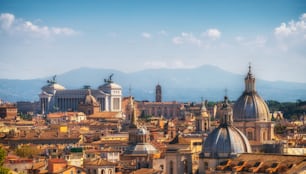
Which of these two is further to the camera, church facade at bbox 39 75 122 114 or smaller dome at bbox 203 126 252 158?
church facade at bbox 39 75 122 114

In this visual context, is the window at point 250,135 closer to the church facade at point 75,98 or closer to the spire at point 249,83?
the spire at point 249,83

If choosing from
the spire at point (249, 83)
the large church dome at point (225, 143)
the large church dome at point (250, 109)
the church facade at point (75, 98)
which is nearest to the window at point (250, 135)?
the large church dome at point (250, 109)

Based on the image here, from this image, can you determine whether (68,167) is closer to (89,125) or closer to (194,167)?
(194,167)

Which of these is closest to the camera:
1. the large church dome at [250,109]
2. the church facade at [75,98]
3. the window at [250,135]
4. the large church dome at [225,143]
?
the large church dome at [225,143]

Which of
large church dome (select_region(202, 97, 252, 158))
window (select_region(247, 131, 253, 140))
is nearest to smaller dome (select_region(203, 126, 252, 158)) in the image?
large church dome (select_region(202, 97, 252, 158))

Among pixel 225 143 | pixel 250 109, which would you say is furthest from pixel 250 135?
pixel 225 143

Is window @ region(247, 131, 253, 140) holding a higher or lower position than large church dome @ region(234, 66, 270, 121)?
lower

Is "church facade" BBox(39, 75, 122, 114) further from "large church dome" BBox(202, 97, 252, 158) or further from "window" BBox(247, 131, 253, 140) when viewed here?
"large church dome" BBox(202, 97, 252, 158)

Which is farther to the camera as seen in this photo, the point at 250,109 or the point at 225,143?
the point at 250,109

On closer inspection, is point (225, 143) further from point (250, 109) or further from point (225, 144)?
point (250, 109)

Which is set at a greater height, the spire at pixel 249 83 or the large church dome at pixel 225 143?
the spire at pixel 249 83

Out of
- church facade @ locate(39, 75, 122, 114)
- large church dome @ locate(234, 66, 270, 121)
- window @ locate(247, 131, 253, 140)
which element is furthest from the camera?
church facade @ locate(39, 75, 122, 114)

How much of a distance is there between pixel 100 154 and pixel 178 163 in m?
17.6

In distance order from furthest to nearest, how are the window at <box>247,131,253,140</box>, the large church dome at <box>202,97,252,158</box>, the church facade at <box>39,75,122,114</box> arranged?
the church facade at <box>39,75,122,114</box> → the window at <box>247,131,253,140</box> → the large church dome at <box>202,97,252,158</box>
